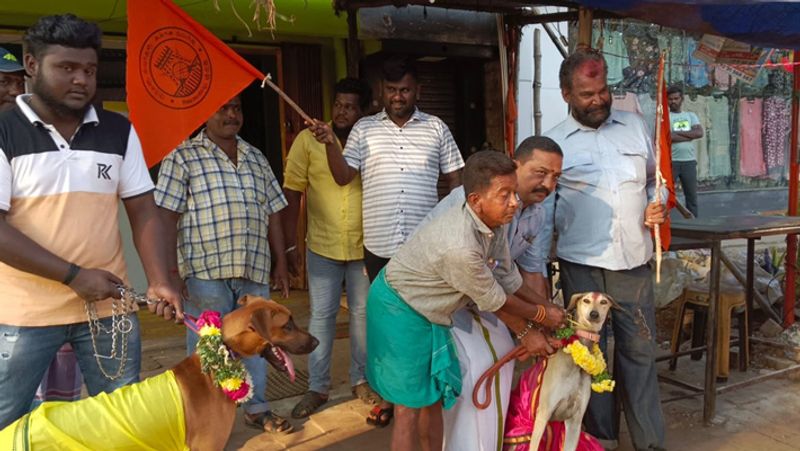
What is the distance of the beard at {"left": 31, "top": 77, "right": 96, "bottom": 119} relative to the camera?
8.46 feet

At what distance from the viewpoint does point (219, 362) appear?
2.84 m

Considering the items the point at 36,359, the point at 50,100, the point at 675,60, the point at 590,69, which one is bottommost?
the point at 36,359

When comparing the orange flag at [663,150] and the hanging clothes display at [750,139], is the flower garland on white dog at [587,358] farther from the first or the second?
the hanging clothes display at [750,139]

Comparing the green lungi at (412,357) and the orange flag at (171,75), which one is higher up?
the orange flag at (171,75)

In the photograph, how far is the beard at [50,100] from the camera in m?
2.58

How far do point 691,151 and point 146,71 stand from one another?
7458 mm

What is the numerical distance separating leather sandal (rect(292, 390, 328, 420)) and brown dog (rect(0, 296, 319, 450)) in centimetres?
153

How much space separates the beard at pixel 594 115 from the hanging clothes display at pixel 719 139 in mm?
8476

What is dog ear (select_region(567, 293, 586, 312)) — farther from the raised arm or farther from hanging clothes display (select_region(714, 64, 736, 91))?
hanging clothes display (select_region(714, 64, 736, 91))

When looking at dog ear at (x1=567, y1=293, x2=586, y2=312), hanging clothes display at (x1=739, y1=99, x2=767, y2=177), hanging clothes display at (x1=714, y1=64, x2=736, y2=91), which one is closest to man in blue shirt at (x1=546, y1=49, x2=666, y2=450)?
dog ear at (x1=567, y1=293, x2=586, y2=312)

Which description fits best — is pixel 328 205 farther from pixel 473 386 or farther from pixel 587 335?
pixel 587 335

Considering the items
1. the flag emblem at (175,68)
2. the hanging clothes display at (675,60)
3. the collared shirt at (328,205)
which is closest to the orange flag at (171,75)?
the flag emblem at (175,68)

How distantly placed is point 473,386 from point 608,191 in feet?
4.37

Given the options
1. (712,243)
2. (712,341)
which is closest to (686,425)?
(712,341)
